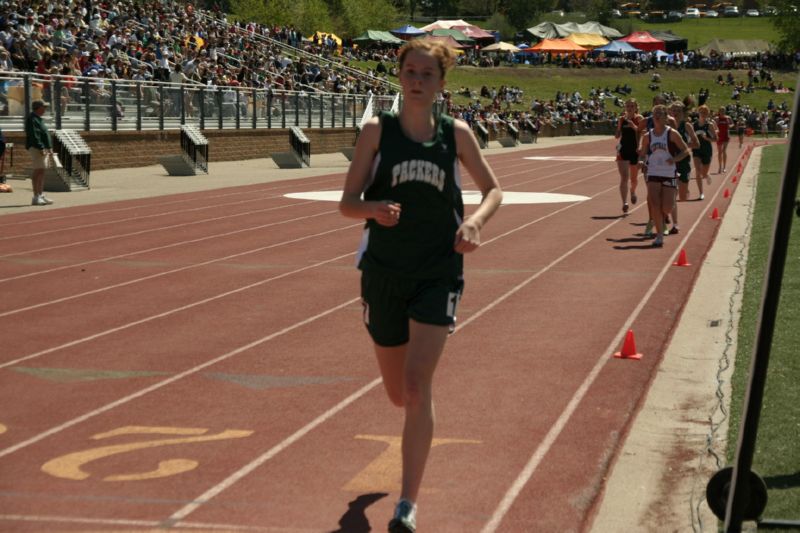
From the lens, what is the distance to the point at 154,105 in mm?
34812

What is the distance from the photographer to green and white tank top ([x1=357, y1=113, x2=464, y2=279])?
5441 millimetres

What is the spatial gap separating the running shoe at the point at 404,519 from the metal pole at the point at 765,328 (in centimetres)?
126

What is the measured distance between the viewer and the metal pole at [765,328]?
4402 millimetres

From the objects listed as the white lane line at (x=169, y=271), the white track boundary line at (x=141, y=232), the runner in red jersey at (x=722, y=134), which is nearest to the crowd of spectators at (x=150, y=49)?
the white track boundary line at (x=141, y=232)

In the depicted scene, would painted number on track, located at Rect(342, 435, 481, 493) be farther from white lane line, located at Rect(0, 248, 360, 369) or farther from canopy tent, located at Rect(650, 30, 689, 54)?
canopy tent, located at Rect(650, 30, 689, 54)

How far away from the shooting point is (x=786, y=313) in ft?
38.2

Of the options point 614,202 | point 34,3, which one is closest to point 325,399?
point 614,202

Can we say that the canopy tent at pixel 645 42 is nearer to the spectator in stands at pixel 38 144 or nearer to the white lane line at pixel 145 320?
the spectator in stands at pixel 38 144

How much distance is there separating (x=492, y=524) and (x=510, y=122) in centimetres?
6385

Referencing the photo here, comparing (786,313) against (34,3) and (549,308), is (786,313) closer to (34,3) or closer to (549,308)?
(549,308)

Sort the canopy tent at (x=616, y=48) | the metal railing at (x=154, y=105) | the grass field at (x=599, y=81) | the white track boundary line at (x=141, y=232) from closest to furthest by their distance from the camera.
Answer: the white track boundary line at (x=141, y=232) < the metal railing at (x=154, y=105) < the canopy tent at (x=616, y=48) < the grass field at (x=599, y=81)

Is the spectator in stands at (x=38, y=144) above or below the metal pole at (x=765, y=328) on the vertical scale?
below

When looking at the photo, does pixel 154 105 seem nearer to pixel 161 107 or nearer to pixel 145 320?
pixel 161 107

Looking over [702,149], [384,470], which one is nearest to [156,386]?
[384,470]
